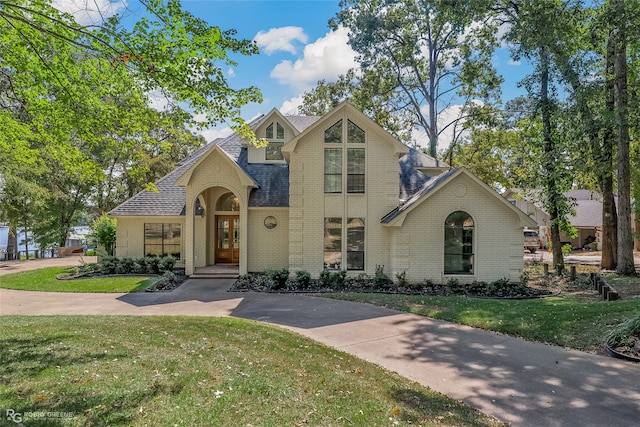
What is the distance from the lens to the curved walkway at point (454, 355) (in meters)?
4.85

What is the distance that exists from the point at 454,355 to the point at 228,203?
553 inches

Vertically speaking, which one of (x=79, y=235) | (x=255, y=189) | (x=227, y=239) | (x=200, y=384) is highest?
(x=255, y=189)

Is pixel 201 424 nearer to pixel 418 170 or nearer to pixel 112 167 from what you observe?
pixel 418 170

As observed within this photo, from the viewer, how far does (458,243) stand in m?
14.4

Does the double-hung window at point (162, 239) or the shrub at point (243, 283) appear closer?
the shrub at point (243, 283)

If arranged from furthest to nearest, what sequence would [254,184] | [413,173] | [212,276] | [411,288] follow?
1. [413,173]
2. [254,184]
3. [212,276]
4. [411,288]

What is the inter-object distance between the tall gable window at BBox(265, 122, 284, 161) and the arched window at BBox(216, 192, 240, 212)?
8.87 ft

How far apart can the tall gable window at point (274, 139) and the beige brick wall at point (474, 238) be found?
808 centimetres

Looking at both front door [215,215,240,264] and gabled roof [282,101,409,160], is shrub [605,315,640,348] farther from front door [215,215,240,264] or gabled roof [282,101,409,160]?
front door [215,215,240,264]

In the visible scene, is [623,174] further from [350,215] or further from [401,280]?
[350,215]

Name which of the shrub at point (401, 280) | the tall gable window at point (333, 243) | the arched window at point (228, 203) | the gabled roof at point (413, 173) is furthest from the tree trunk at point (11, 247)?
the shrub at point (401, 280)

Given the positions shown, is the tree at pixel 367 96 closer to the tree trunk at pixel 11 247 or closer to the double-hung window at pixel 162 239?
the double-hung window at pixel 162 239

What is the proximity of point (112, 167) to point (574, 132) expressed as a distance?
3169 centimetres

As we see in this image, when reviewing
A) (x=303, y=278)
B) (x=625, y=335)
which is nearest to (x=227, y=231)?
(x=303, y=278)
